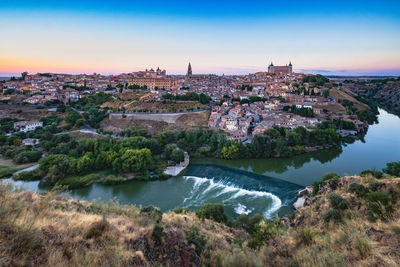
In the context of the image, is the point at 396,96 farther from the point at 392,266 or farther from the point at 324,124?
the point at 392,266

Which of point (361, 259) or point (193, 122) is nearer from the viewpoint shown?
point (361, 259)

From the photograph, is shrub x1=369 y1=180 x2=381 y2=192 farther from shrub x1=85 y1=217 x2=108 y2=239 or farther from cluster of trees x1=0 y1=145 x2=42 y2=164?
cluster of trees x1=0 y1=145 x2=42 y2=164

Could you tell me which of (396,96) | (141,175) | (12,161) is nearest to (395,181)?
(141,175)

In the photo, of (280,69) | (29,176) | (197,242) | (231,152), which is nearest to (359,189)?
(197,242)

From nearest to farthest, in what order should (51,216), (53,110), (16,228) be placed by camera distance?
1. (16,228)
2. (51,216)
3. (53,110)

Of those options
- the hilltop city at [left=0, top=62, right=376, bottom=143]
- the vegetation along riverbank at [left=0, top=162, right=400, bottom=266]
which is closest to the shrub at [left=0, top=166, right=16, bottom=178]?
the hilltop city at [left=0, top=62, right=376, bottom=143]

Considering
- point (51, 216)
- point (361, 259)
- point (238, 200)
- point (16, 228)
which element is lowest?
point (238, 200)

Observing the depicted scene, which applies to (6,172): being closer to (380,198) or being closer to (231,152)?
(231,152)

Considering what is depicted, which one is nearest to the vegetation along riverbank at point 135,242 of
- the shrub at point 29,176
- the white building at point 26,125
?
the shrub at point 29,176
